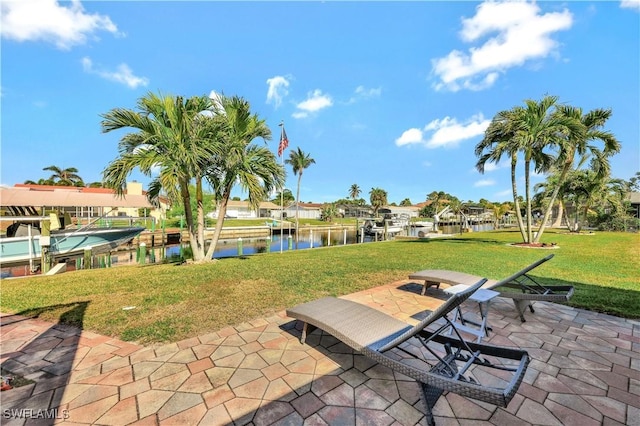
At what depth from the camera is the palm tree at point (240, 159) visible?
801 cm

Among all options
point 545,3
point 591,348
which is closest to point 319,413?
point 591,348

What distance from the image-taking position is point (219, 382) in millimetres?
2326

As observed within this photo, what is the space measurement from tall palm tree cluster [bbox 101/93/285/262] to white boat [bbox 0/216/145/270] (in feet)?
17.2

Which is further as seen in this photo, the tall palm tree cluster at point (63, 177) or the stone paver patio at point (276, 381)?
the tall palm tree cluster at point (63, 177)

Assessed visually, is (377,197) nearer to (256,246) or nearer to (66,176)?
(256,246)

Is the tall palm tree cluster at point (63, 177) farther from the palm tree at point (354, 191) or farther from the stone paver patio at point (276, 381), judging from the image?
the palm tree at point (354, 191)

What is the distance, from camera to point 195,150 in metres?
7.23

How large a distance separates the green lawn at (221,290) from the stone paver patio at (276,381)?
0.45 m

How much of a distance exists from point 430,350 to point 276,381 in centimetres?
140

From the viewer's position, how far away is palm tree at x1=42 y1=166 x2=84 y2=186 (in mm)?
44000

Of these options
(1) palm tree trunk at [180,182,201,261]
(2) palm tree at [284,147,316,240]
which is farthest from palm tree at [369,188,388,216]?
(1) palm tree trunk at [180,182,201,261]

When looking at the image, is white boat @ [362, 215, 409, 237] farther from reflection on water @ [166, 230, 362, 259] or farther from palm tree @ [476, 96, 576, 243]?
palm tree @ [476, 96, 576, 243]

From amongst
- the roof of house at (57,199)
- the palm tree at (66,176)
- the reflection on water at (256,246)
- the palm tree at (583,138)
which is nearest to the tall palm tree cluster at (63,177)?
the palm tree at (66,176)

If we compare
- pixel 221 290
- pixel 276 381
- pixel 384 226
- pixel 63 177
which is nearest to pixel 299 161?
pixel 384 226
